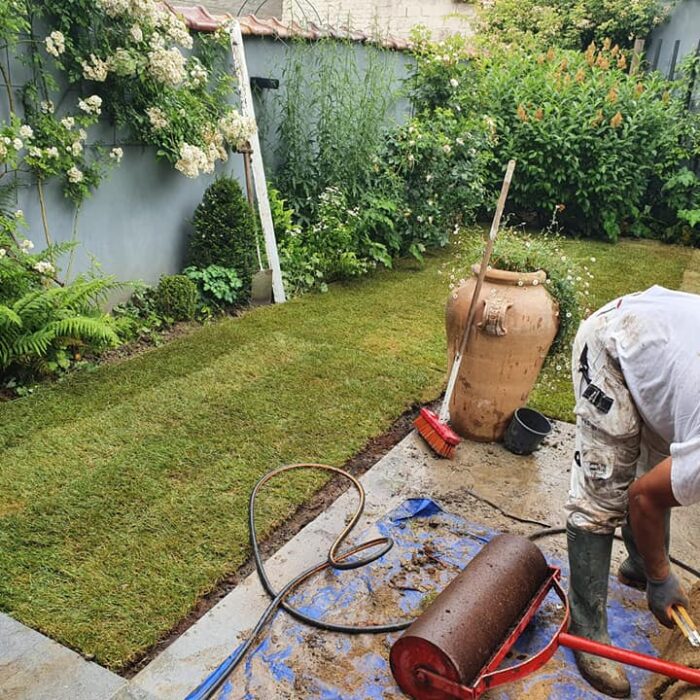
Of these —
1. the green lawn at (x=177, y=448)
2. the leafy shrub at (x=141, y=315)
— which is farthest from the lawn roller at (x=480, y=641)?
the leafy shrub at (x=141, y=315)

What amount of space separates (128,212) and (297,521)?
126 inches

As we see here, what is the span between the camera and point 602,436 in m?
2.05

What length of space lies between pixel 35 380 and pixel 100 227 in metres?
1.38

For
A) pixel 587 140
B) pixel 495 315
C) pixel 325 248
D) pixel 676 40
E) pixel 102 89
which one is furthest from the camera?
pixel 676 40

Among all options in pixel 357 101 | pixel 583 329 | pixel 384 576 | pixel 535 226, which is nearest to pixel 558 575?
pixel 384 576

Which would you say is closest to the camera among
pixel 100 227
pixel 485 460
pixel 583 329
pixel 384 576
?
pixel 583 329

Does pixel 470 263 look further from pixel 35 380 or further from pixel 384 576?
pixel 35 380

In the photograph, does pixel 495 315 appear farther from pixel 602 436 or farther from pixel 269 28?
pixel 269 28

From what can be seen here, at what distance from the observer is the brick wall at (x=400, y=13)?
462 inches

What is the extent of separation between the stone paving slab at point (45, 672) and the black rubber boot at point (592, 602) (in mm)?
1508

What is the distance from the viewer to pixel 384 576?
2.64 meters

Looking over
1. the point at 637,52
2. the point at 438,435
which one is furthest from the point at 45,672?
the point at 637,52

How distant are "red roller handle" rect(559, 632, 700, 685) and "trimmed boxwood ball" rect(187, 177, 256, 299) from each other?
421 centimetres

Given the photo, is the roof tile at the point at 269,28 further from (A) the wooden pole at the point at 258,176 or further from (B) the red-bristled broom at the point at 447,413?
(B) the red-bristled broom at the point at 447,413
